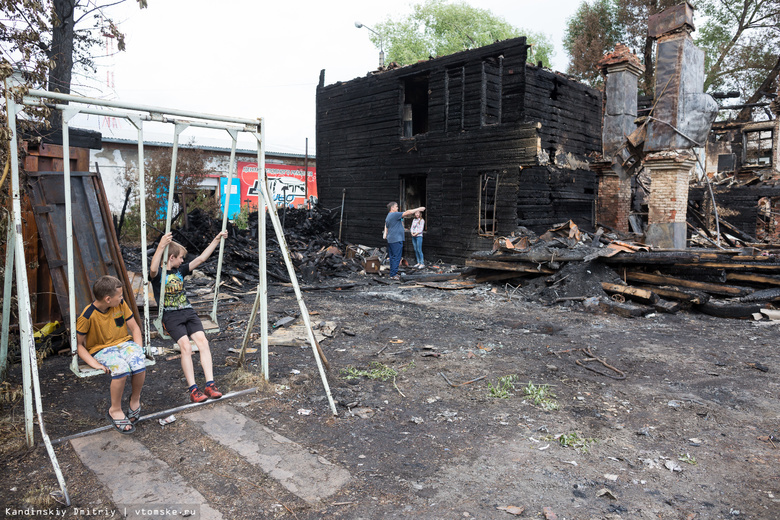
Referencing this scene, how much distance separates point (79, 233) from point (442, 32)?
4457 cm

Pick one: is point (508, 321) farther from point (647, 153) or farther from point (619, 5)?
point (619, 5)

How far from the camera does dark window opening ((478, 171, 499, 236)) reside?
15.3 m

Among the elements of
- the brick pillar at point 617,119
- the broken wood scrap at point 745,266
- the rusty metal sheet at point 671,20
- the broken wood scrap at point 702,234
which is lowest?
the broken wood scrap at point 745,266

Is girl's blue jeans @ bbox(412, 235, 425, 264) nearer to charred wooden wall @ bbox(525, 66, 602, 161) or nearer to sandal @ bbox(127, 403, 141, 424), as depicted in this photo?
charred wooden wall @ bbox(525, 66, 602, 161)

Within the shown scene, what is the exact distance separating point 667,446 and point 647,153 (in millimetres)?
10096

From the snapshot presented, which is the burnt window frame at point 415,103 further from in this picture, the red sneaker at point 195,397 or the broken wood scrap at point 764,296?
the red sneaker at point 195,397

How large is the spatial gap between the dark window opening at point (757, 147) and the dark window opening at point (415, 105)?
2100 cm

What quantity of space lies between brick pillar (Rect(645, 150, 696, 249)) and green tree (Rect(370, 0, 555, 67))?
3523 centimetres

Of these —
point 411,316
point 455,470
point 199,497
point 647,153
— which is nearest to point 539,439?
point 455,470

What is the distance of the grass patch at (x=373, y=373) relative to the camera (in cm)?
562

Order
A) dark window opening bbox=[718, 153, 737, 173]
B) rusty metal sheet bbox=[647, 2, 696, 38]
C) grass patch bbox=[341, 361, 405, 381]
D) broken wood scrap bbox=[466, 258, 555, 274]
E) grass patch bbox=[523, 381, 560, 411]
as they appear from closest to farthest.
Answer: grass patch bbox=[523, 381, 560, 411], grass patch bbox=[341, 361, 405, 381], broken wood scrap bbox=[466, 258, 555, 274], rusty metal sheet bbox=[647, 2, 696, 38], dark window opening bbox=[718, 153, 737, 173]

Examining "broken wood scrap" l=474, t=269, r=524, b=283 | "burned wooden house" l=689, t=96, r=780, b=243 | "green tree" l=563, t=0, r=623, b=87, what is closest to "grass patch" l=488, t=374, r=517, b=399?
"broken wood scrap" l=474, t=269, r=524, b=283

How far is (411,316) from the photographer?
29.5 feet

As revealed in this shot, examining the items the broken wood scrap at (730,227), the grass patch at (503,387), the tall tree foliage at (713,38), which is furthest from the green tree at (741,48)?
the grass patch at (503,387)
